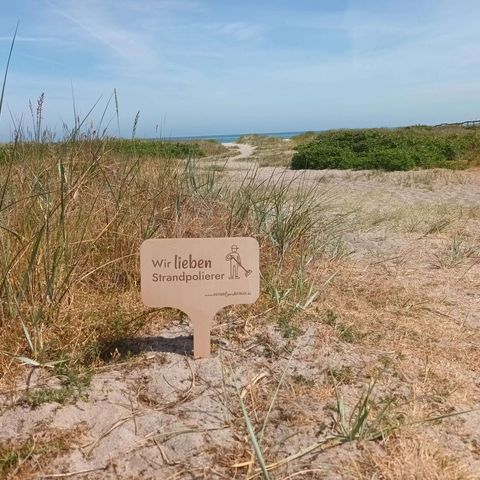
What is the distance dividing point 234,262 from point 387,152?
11098 millimetres

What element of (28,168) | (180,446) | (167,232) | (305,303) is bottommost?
(180,446)

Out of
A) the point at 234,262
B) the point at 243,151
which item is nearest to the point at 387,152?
the point at 243,151

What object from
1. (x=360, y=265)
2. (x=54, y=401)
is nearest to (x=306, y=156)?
(x=360, y=265)

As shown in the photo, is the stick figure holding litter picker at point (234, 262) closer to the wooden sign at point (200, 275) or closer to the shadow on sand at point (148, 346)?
the wooden sign at point (200, 275)

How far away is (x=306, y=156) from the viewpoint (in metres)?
13.5

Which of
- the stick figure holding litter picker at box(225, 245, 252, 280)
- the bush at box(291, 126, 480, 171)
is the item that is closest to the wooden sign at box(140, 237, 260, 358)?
the stick figure holding litter picker at box(225, 245, 252, 280)

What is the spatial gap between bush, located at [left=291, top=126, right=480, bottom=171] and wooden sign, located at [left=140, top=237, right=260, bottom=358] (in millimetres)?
9291

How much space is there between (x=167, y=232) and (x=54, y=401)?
1474 millimetres

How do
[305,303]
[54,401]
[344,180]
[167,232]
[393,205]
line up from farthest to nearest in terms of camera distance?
[344,180], [393,205], [167,232], [305,303], [54,401]

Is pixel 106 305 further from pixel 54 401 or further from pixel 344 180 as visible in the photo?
pixel 344 180

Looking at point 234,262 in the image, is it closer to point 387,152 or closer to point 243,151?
point 387,152

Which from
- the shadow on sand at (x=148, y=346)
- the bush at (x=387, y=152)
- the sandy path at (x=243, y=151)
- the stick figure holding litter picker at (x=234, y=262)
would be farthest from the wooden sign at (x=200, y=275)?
the sandy path at (x=243, y=151)

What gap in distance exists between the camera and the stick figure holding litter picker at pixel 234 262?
2057mm

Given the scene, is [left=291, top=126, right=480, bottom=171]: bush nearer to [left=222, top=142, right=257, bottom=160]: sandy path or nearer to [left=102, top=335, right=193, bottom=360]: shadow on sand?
[left=222, top=142, right=257, bottom=160]: sandy path
